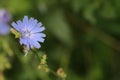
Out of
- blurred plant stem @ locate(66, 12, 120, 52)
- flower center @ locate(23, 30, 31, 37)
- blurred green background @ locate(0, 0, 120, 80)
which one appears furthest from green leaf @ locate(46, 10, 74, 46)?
flower center @ locate(23, 30, 31, 37)

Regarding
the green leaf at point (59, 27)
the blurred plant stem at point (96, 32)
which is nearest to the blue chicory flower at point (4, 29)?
the green leaf at point (59, 27)

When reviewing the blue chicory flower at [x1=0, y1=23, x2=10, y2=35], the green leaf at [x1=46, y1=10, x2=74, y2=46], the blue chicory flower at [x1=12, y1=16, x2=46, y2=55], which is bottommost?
the blue chicory flower at [x1=12, y1=16, x2=46, y2=55]

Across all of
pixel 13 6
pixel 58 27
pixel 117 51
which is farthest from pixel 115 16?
pixel 13 6

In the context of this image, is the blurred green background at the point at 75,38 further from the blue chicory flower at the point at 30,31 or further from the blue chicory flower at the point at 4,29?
the blue chicory flower at the point at 30,31

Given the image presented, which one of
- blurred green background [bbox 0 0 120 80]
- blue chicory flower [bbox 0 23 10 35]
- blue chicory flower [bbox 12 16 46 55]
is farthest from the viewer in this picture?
blurred green background [bbox 0 0 120 80]

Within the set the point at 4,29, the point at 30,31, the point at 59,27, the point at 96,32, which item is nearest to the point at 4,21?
the point at 4,29

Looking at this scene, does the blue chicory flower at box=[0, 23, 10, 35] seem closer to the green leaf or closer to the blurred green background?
the blurred green background
